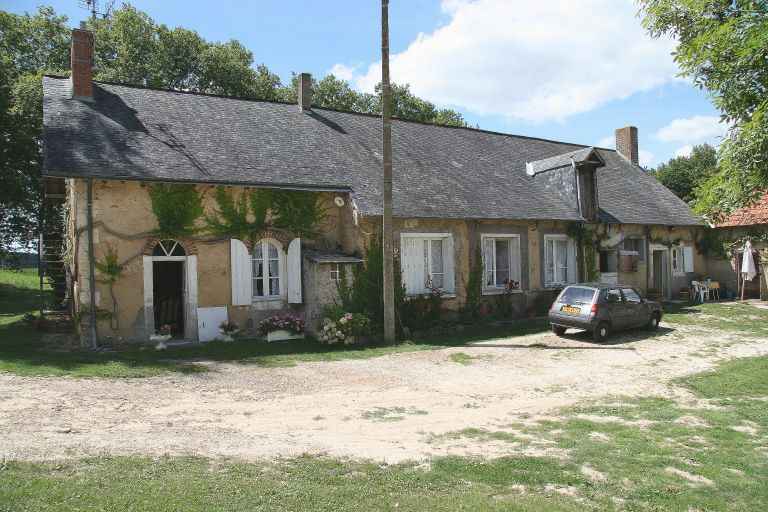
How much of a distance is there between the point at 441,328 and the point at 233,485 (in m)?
11.6

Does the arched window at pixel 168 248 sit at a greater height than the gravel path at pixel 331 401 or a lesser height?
greater

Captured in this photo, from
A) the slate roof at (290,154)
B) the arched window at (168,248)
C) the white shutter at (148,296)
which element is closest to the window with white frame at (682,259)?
the slate roof at (290,154)

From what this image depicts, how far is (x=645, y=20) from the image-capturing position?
328 inches

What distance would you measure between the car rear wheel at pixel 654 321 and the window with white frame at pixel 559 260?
3791 millimetres

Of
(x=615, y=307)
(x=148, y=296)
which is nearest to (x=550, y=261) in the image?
(x=615, y=307)

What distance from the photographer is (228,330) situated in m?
14.3

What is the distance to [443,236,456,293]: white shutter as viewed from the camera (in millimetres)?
17047

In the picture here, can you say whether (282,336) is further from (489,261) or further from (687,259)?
(687,259)

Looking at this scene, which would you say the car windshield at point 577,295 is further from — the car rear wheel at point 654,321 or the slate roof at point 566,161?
the slate roof at point 566,161

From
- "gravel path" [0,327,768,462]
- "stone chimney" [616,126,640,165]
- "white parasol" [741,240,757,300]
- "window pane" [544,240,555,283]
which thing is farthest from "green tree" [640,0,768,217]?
"stone chimney" [616,126,640,165]

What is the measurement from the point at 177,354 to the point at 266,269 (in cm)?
351

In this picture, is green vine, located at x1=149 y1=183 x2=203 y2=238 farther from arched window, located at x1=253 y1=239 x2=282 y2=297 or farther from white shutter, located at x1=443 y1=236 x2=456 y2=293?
white shutter, located at x1=443 y1=236 x2=456 y2=293

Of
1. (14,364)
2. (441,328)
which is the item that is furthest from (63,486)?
(441,328)

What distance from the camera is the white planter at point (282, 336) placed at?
14.5m
